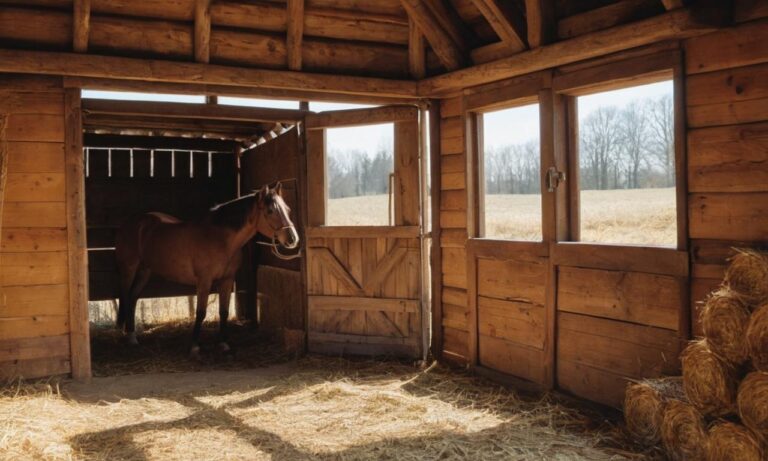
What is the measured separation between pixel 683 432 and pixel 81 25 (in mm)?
4986

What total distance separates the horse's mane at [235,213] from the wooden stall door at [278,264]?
501mm

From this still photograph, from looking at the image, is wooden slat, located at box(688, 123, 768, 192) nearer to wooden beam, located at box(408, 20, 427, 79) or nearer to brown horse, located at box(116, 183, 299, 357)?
wooden beam, located at box(408, 20, 427, 79)

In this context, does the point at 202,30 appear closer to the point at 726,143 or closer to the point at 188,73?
the point at 188,73

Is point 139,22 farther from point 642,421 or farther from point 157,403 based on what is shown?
point 642,421

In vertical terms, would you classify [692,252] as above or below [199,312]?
above

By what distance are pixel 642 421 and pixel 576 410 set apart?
0.91 meters

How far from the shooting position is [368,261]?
6.39 meters

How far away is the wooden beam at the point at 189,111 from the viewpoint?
19.8 ft

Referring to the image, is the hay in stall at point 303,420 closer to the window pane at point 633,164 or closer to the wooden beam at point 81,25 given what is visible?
the window pane at point 633,164

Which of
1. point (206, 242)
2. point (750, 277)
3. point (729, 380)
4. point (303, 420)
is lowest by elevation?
point (303, 420)

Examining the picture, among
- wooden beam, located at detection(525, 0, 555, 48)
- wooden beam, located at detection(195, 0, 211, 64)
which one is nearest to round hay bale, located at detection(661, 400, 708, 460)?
wooden beam, located at detection(525, 0, 555, 48)

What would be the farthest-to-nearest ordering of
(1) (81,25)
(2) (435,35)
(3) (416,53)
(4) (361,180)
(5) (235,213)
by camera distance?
1. (4) (361,180)
2. (5) (235,213)
3. (3) (416,53)
4. (2) (435,35)
5. (1) (81,25)

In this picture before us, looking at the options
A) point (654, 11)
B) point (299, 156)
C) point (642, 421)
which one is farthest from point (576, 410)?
point (299, 156)

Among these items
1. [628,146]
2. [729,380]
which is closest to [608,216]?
[628,146]
